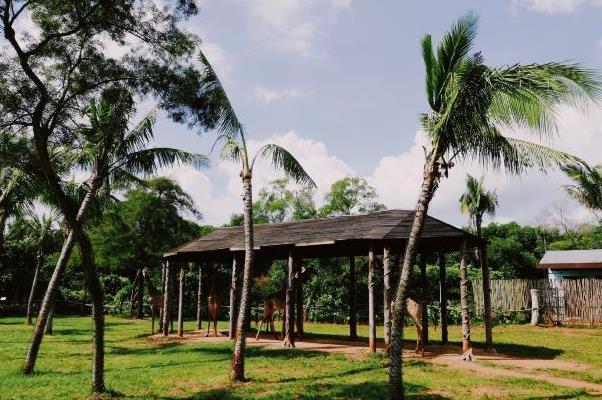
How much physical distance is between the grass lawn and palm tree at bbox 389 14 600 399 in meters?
2.31

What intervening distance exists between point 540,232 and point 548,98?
4493 centimetres

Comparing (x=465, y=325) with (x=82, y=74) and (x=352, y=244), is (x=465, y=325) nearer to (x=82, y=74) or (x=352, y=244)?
(x=352, y=244)

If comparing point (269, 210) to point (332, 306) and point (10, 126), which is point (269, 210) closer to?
point (332, 306)

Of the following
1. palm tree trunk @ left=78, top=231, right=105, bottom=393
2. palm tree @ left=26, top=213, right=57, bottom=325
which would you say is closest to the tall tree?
palm tree trunk @ left=78, top=231, right=105, bottom=393

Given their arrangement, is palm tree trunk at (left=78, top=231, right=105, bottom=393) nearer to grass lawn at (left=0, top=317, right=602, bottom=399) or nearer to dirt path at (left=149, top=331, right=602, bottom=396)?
grass lawn at (left=0, top=317, right=602, bottom=399)

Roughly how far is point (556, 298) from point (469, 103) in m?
19.7

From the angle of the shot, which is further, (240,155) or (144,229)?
(144,229)

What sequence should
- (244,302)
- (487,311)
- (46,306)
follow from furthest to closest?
(487,311), (46,306), (244,302)

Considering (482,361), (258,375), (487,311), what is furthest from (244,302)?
(487,311)

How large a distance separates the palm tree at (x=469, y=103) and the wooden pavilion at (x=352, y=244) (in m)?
4.83

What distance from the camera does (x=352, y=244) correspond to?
15.5 meters

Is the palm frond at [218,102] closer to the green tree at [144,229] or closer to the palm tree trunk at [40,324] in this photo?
the palm tree trunk at [40,324]

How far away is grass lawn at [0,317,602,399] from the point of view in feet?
30.2

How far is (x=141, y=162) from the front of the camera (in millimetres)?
12547
